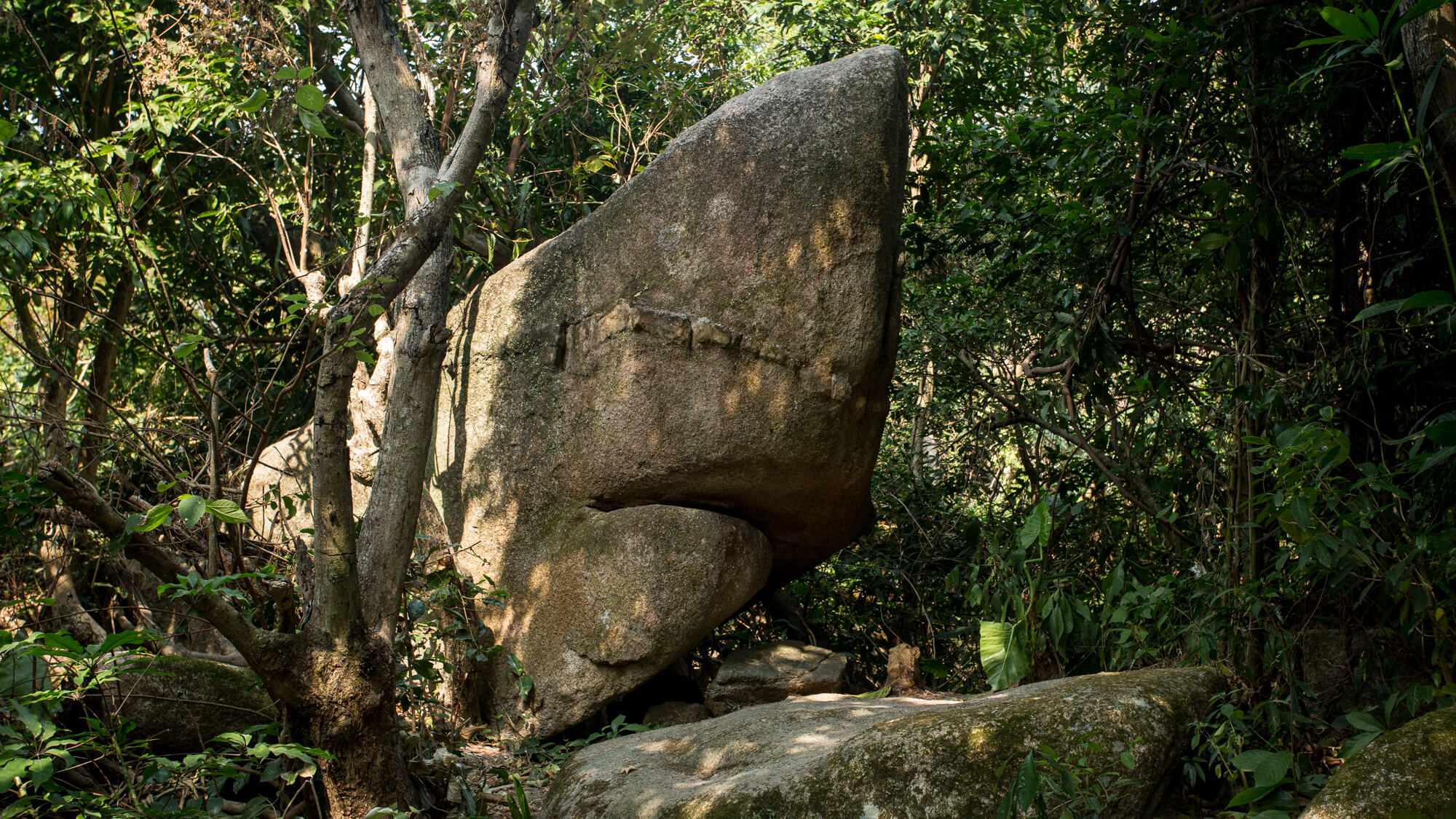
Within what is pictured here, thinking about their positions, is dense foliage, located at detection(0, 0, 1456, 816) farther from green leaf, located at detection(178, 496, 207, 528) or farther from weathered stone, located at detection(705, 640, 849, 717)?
weathered stone, located at detection(705, 640, 849, 717)

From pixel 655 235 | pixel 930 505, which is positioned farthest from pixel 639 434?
pixel 930 505

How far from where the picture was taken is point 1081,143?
4.75 meters

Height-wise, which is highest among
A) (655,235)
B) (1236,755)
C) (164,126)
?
(164,126)

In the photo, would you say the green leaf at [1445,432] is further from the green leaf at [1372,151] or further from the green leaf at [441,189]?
the green leaf at [441,189]

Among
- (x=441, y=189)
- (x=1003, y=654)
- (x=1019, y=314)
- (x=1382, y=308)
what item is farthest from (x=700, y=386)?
(x=1382, y=308)

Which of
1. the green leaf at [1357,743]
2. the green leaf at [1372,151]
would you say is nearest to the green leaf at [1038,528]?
the green leaf at [1357,743]

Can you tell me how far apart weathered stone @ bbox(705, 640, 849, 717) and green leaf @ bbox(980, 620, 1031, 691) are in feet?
3.21

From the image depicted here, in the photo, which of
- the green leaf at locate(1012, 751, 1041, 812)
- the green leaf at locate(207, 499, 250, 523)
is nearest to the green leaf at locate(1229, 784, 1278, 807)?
the green leaf at locate(1012, 751, 1041, 812)

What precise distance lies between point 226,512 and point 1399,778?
300 cm

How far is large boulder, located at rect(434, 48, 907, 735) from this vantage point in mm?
5125

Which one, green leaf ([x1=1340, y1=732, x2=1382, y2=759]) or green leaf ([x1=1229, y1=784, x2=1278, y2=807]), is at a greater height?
green leaf ([x1=1340, y1=732, x2=1382, y2=759])

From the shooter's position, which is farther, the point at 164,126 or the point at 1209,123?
the point at 164,126

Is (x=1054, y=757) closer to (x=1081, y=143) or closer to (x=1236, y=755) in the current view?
(x=1236, y=755)

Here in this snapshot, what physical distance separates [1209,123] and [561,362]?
3565mm
